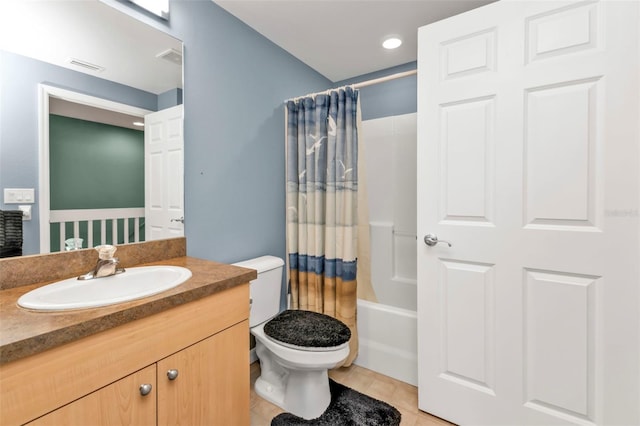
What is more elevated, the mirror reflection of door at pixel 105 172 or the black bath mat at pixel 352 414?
the mirror reflection of door at pixel 105 172

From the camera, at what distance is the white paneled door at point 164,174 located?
56.6 inches

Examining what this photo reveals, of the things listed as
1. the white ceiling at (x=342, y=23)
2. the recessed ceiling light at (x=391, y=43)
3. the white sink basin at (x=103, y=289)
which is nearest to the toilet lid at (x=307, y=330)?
the white sink basin at (x=103, y=289)

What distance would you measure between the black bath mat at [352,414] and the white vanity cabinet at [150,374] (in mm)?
394

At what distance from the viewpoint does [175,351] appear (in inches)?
37.8

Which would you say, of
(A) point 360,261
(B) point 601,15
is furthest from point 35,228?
(B) point 601,15

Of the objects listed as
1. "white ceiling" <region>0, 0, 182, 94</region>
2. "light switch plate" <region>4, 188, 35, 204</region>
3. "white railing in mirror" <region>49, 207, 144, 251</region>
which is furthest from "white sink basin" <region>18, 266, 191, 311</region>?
"white ceiling" <region>0, 0, 182, 94</region>

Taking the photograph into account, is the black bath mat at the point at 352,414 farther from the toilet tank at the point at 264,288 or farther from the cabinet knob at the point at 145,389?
the cabinet knob at the point at 145,389

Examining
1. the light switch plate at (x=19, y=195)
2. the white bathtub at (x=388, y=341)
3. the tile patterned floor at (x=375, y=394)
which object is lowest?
the tile patterned floor at (x=375, y=394)

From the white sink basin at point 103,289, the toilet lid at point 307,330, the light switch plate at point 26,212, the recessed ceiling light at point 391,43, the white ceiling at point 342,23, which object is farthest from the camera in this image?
the recessed ceiling light at point 391,43

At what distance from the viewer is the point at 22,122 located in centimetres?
106

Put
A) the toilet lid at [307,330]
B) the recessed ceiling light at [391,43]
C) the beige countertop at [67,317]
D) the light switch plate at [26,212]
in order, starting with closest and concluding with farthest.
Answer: the beige countertop at [67,317] < the light switch plate at [26,212] < the toilet lid at [307,330] < the recessed ceiling light at [391,43]

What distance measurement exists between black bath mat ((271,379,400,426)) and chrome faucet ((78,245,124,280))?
1104 millimetres

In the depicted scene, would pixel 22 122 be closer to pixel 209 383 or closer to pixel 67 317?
pixel 67 317

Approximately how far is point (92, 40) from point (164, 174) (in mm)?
635
